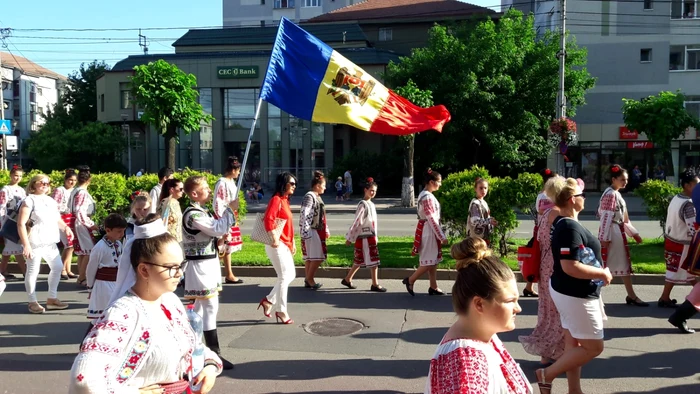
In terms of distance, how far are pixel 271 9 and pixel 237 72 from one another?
101 feet

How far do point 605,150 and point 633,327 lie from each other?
29557 mm

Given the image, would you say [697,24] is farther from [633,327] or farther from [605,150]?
[633,327]

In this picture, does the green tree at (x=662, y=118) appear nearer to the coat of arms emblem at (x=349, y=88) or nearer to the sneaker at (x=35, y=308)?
the coat of arms emblem at (x=349, y=88)

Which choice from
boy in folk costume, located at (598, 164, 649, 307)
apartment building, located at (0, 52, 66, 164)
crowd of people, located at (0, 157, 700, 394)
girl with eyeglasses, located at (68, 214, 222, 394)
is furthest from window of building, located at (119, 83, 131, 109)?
girl with eyeglasses, located at (68, 214, 222, 394)

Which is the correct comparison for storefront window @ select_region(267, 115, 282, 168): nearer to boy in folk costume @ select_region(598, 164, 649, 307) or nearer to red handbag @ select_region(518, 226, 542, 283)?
boy in folk costume @ select_region(598, 164, 649, 307)

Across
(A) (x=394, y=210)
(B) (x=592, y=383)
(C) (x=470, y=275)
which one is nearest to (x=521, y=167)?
(A) (x=394, y=210)

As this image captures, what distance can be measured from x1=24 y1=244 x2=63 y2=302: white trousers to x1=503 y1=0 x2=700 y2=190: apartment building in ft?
99.4

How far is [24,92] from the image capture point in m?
73.8

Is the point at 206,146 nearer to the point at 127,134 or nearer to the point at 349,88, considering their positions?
the point at 127,134

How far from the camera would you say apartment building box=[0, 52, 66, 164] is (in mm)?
72000

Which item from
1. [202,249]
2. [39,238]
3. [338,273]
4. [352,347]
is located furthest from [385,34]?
[202,249]

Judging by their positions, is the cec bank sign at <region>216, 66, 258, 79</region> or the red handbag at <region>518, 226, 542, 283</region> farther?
the cec bank sign at <region>216, 66, 258, 79</region>

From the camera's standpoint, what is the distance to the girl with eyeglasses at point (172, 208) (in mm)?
6398

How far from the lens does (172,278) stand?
266cm
